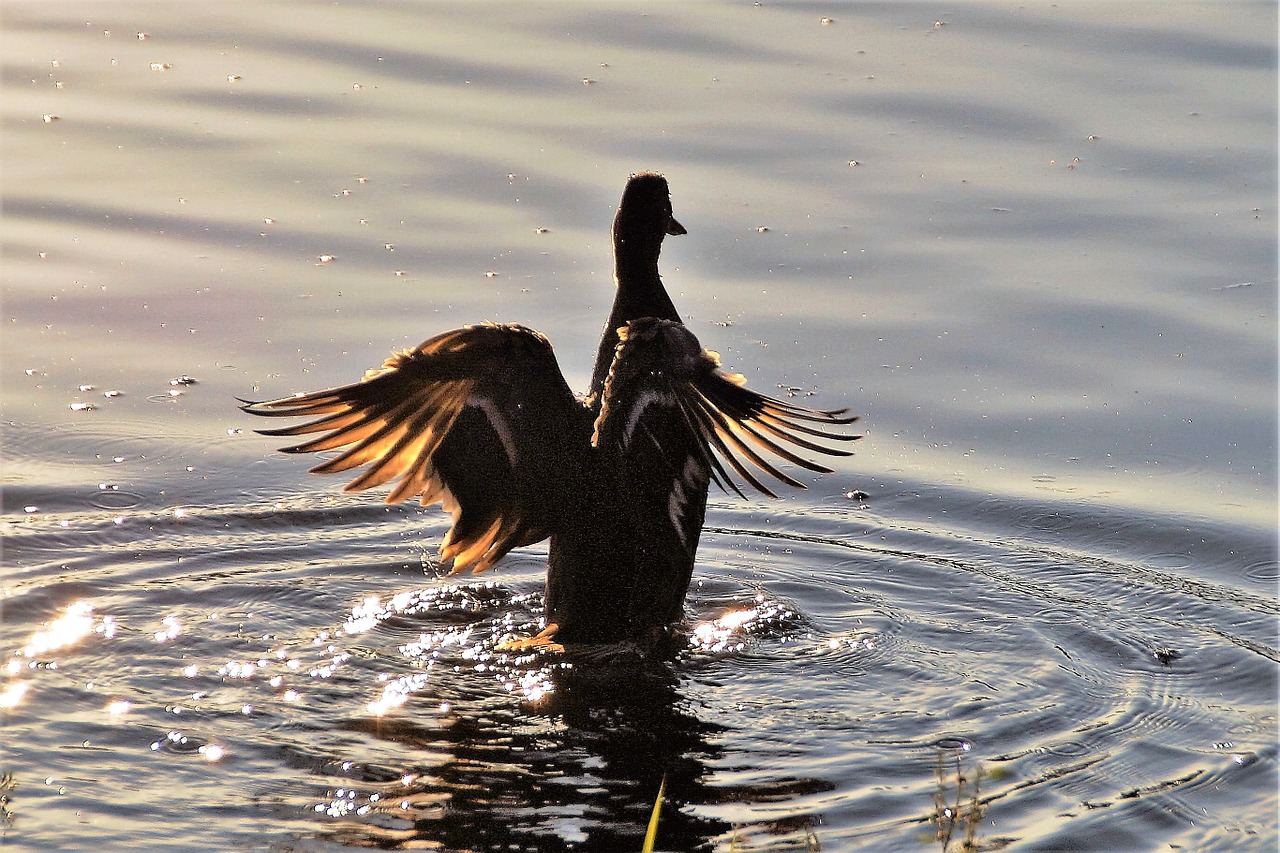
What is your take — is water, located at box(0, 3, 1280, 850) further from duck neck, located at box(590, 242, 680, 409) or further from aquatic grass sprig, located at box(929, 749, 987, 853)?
duck neck, located at box(590, 242, 680, 409)

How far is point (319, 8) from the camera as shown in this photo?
12.4 meters

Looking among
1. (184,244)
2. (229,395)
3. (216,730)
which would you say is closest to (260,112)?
(184,244)

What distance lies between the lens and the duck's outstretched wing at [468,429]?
588 centimetres

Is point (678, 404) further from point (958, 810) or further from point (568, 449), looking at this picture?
point (958, 810)

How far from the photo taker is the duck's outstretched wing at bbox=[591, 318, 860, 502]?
5.82 metres

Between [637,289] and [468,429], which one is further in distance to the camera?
[637,289]

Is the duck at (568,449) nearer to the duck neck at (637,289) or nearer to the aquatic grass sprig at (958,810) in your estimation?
the duck neck at (637,289)

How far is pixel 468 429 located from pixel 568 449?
13.5 inches

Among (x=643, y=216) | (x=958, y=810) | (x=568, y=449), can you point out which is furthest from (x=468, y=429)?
(x=958, y=810)

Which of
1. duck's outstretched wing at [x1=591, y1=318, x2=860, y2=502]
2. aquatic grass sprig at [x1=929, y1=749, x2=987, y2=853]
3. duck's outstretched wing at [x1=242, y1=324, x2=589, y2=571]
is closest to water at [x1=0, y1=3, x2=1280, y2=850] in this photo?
aquatic grass sprig at [x1=929, y1=749, x2=987, y2=853]

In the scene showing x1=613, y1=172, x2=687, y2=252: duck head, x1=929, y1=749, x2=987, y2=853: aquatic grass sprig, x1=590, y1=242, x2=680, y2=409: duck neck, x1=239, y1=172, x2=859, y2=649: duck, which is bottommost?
x1=929, y1=749, x2=987, y2=853: aquatic grass sprig

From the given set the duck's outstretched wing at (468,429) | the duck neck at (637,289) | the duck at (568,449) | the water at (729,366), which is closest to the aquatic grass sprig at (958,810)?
the water at (729,366)

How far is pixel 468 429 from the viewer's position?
6.07 meters

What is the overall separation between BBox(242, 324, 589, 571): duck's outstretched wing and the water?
1.60 feet
